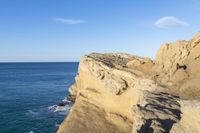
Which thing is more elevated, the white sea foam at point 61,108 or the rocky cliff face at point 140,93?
the rocky cliff face at point 140,93

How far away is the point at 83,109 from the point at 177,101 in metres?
11.3

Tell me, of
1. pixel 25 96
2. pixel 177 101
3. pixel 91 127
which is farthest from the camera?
pixel 25 96

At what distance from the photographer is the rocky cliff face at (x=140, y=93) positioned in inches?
742

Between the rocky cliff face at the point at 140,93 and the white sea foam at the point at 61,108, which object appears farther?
the white sea foam at the point at 61,108

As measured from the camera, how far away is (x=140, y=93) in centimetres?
Answer: 2481

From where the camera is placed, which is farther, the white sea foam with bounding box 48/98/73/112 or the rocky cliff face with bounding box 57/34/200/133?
the white sea foam with bounding box 48/98/73/112

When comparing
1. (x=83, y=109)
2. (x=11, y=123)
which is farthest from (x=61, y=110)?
(x=83, y=109)

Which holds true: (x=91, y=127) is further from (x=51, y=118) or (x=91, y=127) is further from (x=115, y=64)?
(x=51, y=118)

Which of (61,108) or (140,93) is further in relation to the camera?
(61,108)

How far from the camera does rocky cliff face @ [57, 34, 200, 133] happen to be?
1886 centimetres

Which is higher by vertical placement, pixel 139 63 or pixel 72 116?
pixel 139 63

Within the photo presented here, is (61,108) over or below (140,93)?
below

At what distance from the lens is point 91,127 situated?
2727 centimetres

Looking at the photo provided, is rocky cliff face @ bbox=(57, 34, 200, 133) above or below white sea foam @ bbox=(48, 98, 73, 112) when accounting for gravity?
above
